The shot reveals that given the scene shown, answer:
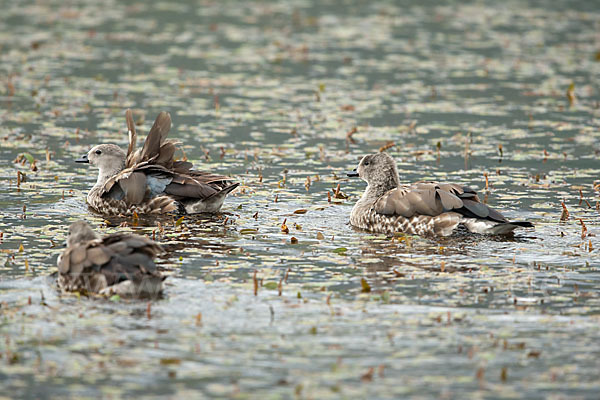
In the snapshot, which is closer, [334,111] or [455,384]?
[455,384]

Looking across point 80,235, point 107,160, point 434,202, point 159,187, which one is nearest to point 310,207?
point 159,187

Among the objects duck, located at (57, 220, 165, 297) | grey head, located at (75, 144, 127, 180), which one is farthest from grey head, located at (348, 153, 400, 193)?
duck, located at (57, 220, 165, 297)

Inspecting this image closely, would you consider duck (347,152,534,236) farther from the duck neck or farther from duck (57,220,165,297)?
duck (57,220,165,297)

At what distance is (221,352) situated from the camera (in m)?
8.00

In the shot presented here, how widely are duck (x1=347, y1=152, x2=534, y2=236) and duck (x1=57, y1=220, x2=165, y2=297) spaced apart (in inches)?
151

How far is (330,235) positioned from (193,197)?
2.11 m

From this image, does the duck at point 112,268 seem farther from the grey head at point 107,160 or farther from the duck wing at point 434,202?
the grey head at point 107,160

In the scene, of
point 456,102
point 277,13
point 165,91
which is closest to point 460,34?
point 277,13

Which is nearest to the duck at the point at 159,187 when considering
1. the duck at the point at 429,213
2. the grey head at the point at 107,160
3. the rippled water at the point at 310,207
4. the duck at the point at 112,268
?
the rippled water at the point at 310,207

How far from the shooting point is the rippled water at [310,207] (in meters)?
7.79

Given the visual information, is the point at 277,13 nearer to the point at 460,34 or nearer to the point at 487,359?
the point at 460,34

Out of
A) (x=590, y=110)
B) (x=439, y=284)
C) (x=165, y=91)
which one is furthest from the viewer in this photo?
(x=165, y=91)

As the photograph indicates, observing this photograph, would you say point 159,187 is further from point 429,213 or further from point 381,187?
point 429,213

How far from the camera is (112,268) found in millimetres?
9375
